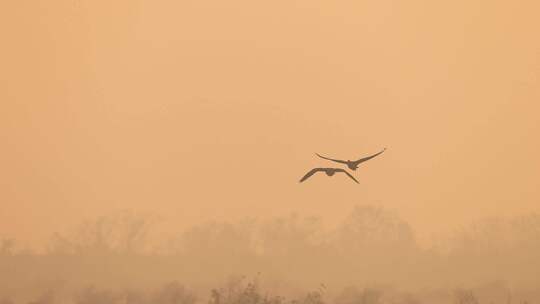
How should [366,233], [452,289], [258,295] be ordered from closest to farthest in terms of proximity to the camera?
[258,295] → [452,289] → [366,233]

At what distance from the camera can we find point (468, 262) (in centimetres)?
3584

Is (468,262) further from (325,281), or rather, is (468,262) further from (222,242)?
(222,242)

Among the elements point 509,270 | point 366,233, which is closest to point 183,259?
point 366,233

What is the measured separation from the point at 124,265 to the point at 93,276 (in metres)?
1.86

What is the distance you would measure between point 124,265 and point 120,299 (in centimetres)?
328

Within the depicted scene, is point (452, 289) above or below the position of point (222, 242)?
below

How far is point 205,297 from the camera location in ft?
105

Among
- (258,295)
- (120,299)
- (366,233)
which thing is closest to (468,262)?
(366,233)

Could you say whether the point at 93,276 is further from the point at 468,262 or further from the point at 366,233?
the point at 468,262

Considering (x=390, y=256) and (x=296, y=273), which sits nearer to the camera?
(x=296, y=273)

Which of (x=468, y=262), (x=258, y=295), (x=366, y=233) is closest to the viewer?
(x=258, y=295)

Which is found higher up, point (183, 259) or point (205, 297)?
point (183, 259)

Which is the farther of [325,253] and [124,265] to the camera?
[325,253]

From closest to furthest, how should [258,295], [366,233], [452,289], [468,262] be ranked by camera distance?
[258,295] < [452,289] < [468,262] < [366,233]
